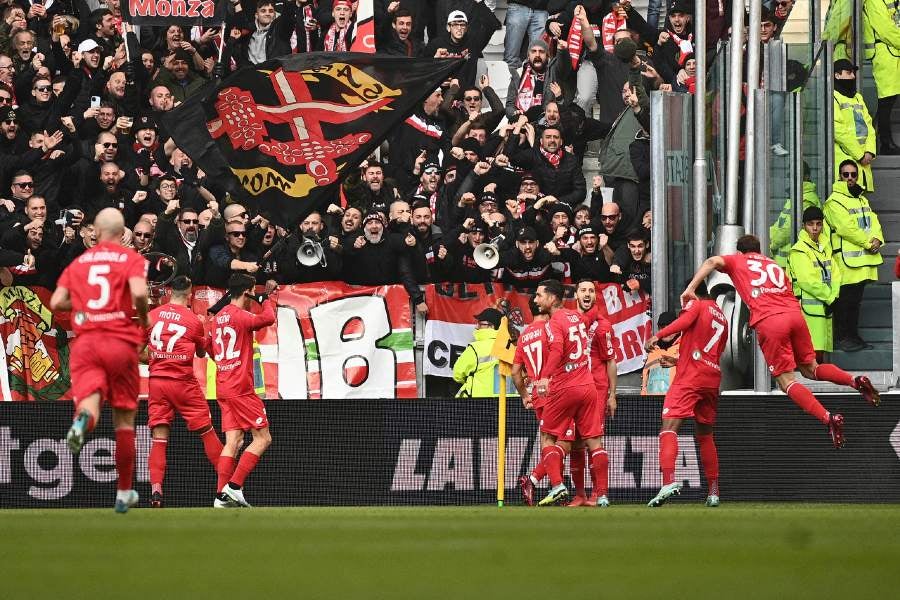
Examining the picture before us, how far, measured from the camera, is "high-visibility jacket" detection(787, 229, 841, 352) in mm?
16109

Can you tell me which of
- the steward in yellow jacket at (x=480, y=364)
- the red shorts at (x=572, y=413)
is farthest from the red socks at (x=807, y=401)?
the steward in yellow jacket at (x=480, y=364)

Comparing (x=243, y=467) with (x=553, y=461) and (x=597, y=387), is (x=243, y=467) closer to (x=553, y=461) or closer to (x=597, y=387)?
(x=553, y=461)

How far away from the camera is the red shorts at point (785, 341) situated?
510 inches

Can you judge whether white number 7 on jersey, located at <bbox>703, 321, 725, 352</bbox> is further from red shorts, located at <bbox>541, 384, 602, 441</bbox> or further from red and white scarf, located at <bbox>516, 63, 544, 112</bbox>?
red and white scarf, located at <bbox>516, 63, 544, 112</bbox>

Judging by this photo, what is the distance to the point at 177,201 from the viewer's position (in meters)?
17.4

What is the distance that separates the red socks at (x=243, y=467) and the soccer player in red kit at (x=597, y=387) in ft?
9.58

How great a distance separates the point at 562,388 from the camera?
1368 centimetres

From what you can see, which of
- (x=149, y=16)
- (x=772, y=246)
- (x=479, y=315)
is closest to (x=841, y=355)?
(x=772, y=246)

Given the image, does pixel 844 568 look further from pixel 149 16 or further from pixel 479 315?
pixel 149 16

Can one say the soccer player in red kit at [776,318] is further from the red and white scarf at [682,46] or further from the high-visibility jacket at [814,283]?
the red and white scarf at [682,46]

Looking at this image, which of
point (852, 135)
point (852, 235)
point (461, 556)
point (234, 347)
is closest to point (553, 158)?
point (852, 135)

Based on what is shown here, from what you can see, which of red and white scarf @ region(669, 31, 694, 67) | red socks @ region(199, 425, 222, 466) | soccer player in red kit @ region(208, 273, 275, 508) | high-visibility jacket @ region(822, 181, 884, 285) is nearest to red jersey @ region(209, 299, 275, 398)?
soccer player in red kit @ region(208, 273, 275, 508)

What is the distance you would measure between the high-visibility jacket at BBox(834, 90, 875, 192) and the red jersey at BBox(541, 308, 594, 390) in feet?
16.3

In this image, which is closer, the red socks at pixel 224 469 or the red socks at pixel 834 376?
the red socks at pixel 834 376
